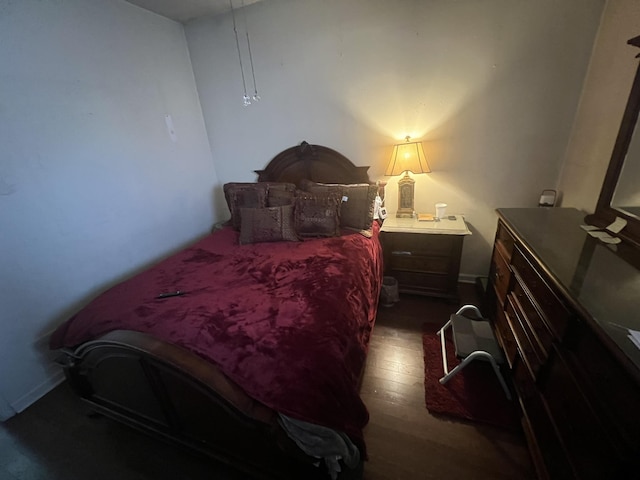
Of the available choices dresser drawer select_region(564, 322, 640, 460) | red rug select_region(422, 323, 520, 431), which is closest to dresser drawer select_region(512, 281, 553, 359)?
dresser drawer select_region(564, 322, 640, 460)

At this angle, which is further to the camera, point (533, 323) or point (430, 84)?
point (430, 84)

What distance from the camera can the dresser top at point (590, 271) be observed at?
74cm

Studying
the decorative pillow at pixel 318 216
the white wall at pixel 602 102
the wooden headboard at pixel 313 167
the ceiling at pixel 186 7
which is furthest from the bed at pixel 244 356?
the ceiling at pixel 186 7

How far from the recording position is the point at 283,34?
2305 mm

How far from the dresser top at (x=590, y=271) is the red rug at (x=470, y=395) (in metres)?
0.82

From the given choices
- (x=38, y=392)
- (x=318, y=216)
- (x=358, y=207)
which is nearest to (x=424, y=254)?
(x=358, y=207)

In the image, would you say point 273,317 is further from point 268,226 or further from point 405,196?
point 405,196

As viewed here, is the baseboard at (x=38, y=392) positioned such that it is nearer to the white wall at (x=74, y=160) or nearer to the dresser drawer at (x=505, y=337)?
the white wall at (x=74, y=160)

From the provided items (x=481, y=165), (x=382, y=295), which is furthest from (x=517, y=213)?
(x=382, y=295)

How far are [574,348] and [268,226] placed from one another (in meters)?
1.85

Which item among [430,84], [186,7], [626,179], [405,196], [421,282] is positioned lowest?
[421,282]

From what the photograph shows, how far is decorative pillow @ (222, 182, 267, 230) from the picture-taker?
238cm

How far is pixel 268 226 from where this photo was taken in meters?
2.14

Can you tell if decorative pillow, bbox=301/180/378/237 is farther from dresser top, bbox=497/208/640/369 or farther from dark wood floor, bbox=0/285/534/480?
dark wood floor, bbox=0/285/534/480
